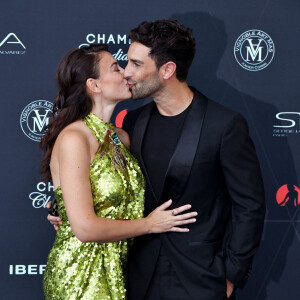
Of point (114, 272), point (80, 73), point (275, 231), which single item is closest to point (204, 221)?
point (114, 272)

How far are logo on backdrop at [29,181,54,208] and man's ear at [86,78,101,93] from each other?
106cm

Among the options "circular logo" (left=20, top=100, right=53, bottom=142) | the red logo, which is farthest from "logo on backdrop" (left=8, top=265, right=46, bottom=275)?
the red logo

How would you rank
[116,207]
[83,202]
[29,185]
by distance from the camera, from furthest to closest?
1. [29,185]
2. [116,207]
3. [83,202]

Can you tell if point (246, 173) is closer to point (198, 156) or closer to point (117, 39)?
point (198, 156)

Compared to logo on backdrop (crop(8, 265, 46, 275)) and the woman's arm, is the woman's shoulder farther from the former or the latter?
logo on backdrop (crop(8, 265, 46, 275))

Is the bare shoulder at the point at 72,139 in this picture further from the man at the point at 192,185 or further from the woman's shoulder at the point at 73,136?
the man at the point at 192,185

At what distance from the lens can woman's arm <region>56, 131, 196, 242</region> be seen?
6.33 feet

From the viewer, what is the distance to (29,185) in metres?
3.03

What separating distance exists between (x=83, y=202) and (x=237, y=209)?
646 millimetres

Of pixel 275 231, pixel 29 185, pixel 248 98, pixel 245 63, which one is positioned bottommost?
pixel 275 231

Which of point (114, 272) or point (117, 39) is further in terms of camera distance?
point (117, 39)

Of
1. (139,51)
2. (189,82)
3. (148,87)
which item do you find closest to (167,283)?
(148,87)

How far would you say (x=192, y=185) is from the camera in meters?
2.08

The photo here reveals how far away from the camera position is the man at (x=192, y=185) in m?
2.04
